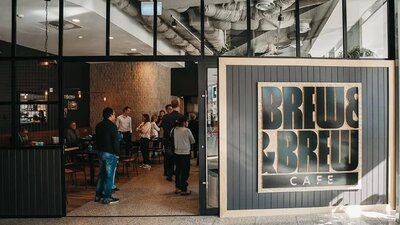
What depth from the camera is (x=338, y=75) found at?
6645 millimetres

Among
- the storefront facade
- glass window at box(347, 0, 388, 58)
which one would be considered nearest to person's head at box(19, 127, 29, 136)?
the storefront facade

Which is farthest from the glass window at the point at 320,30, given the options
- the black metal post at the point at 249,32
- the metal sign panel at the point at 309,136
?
the black metal post at the point at 249,32

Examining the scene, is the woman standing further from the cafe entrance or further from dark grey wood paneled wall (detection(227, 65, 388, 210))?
dark grey wood paneled wall (detection(227, 65, 388, 210))

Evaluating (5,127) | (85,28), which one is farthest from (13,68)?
(5,127)

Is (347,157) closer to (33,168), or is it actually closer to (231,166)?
(231,166)

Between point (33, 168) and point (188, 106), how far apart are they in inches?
468

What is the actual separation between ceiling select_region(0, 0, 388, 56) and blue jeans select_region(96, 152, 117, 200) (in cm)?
186

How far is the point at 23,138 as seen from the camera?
6.74m

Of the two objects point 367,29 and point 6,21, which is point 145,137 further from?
point 367,29

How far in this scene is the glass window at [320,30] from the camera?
6.66 meters

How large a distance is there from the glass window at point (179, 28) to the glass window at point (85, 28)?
81 cm

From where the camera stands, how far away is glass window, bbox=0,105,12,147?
22.5ft

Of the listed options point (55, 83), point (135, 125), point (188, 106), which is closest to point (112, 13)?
point (55, 83)

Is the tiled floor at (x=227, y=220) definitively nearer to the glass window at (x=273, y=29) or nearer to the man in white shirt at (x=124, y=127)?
the glass window at (x=273, y=29)
